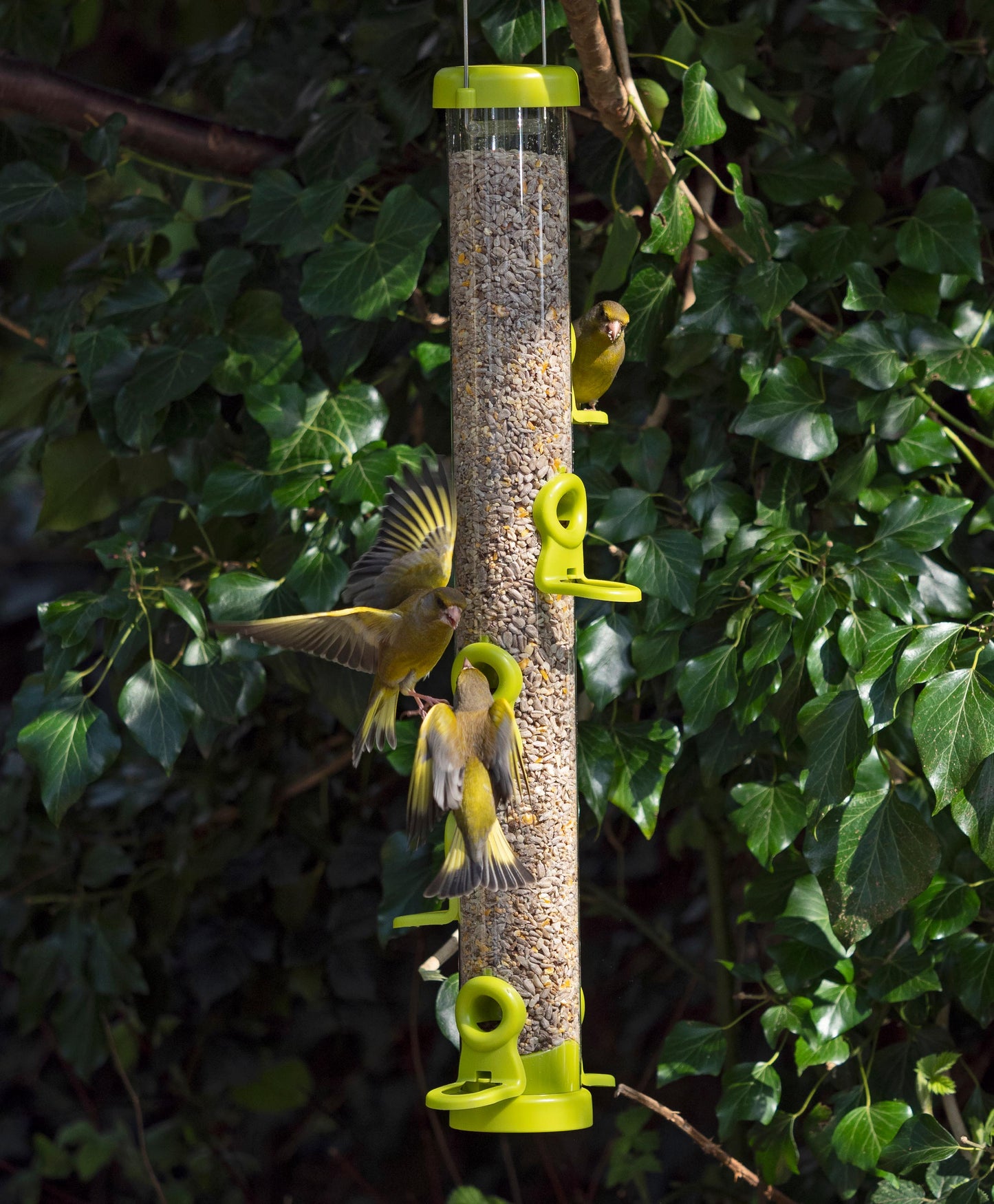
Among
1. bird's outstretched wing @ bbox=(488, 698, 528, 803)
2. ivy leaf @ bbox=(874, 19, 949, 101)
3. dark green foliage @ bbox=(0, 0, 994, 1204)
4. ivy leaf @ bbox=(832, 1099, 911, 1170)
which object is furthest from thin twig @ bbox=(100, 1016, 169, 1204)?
ivy leaf @ bbox=(874, 19, 949, 101)

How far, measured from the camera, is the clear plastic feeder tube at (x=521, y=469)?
4.72 feet

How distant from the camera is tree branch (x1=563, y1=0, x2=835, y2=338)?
136cm

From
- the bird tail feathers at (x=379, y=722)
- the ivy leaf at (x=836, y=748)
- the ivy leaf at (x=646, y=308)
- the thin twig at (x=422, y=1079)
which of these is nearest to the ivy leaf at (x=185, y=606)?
the bird tail feathers at (x=379, y=722)

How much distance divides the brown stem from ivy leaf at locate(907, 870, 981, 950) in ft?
1.08

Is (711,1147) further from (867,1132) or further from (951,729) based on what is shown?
(951,729)

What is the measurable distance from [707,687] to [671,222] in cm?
51

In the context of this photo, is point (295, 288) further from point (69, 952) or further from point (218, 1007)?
point (218, 1007)

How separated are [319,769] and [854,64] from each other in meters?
1.46

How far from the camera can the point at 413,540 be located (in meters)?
1.43

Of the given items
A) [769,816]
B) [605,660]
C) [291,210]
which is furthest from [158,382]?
[769,816]

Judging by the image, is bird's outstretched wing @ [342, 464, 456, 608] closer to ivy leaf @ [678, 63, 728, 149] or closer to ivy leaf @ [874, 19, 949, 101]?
ivy leaf @ [678, 63, 728, 149]

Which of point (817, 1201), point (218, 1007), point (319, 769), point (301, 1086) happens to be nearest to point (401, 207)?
point (319, 769)

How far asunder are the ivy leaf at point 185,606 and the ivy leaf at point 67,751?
0.14 meters

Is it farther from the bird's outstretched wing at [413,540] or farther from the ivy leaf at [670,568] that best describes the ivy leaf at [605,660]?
the bird's outstretched wing at [413,540]
